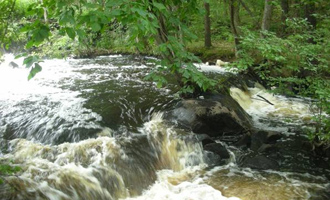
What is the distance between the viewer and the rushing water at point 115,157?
4.19 metres

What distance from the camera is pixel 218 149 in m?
5.61

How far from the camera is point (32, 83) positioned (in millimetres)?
9922

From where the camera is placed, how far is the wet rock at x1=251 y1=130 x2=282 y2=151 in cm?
598

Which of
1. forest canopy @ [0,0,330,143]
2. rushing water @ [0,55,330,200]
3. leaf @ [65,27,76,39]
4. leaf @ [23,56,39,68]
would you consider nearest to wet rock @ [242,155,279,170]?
rushing water @ [0,55,330,200]

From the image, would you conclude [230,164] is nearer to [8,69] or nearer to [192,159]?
[192,159]

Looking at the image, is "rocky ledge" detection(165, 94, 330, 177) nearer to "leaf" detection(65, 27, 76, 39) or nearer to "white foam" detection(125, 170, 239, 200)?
"white foam" detection(125, 170, 239, 200)

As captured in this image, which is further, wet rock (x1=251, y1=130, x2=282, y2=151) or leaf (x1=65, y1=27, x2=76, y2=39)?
wet rock (x1=251, y1=130, x2=282, y2=151)

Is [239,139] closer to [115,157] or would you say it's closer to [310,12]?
[115,157]

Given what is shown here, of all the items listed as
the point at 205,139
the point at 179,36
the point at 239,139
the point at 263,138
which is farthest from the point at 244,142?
the point at 179,36

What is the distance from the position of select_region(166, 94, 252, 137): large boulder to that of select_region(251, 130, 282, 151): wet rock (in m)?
0.35

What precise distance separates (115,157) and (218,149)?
2.17 m

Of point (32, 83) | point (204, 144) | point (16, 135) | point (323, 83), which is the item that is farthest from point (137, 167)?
point (32, 83)

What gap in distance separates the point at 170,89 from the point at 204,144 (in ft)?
10.4

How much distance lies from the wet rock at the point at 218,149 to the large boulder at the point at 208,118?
0.51 metres
